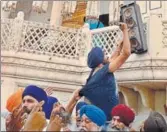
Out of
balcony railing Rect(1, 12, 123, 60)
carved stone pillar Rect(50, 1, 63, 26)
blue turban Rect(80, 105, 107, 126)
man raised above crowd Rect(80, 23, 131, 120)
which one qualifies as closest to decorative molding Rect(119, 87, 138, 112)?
balcony railing Rect(1, 12, 123, 60)

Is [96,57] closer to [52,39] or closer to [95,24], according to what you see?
[52,39]

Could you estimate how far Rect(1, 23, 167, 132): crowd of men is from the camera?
1746 mm

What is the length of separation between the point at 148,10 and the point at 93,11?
4.78 feet

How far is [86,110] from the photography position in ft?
6.40

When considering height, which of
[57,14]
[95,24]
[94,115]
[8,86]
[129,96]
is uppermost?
[57,14]

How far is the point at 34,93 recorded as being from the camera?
2.23 metres

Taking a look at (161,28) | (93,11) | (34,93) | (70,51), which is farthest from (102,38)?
(34,93)

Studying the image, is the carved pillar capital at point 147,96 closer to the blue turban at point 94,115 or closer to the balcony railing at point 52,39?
the balcony railing at point 52,39

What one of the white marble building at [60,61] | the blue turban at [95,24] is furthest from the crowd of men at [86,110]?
the blue turban at [95,24]

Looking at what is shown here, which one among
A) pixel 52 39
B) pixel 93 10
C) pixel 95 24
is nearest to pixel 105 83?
pixel 52 39

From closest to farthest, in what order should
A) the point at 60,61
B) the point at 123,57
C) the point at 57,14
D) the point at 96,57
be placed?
1. the point at 123,57
2. the point at 96,57
3. the point at 60,61
4. the point at 57,14

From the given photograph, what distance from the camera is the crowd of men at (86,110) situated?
1.75m

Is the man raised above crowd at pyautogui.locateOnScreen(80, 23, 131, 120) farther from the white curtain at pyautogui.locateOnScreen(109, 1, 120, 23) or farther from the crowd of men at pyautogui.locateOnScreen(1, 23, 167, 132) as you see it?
the white curtain at pyautogui.locateOnScreen(109, 1, 120, 23)

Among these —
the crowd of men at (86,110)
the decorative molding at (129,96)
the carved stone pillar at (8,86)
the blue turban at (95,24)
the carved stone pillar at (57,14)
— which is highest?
the carved stone pillar at (57,14)
